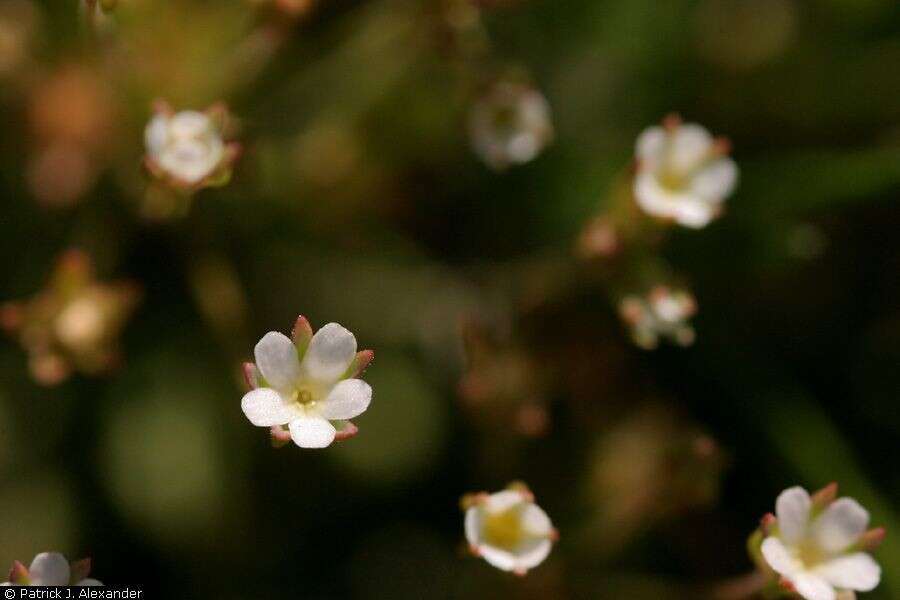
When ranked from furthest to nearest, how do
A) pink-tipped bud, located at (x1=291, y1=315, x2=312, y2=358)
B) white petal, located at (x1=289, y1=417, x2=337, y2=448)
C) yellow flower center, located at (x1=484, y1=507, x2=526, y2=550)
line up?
yellow flower center, located at (x1=484, y1=507, x2=526, y2=550), pink-tipped bud, located at (x1=291, y1=315, x2=312, y2=358), white petal, located at (x1=289, y1=417, x2=337, y2=448)

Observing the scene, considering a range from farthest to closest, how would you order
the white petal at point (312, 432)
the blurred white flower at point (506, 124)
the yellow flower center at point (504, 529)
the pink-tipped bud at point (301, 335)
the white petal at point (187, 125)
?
the blurred white flower at point (506, 124) < the white petal at point (187, 125) < the yellow flower center at point (504, 529) < the pink-tipped bud at point (301, 335) < the white petal at point (312, 432)

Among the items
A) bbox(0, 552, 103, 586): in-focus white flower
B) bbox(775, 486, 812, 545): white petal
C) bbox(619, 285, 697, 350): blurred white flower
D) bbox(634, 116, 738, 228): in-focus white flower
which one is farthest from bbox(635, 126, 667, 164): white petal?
bbox(0, 552, 103, 586): in-focus white flower

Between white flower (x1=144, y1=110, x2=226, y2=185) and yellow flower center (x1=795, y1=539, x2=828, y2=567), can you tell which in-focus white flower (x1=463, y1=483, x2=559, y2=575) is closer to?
yellow flower center (x1=795, y1=539, x2=828, y2=567)

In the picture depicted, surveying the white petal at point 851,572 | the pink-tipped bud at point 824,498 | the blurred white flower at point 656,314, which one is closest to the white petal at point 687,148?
the blurred white flower at point 656,314

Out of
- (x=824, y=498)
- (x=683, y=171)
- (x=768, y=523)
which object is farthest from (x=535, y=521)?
(x=683, y=171)

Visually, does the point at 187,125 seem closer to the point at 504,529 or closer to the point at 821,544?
the point at 504,529

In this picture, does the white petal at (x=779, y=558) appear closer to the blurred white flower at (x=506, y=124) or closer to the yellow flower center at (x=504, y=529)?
the yellow flower center at (x=504, y=529)
